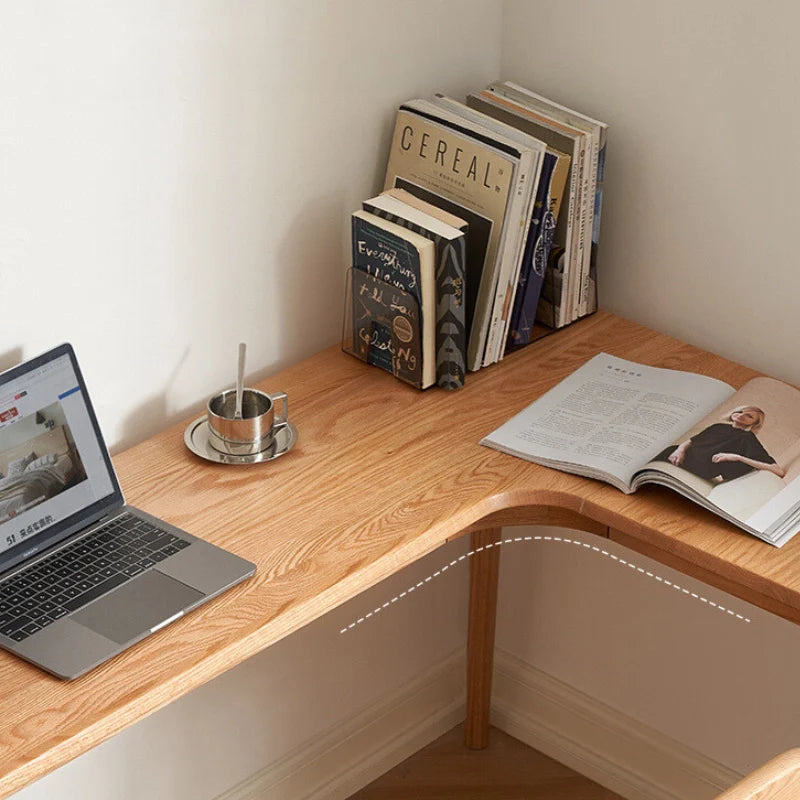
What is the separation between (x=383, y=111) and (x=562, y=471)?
0.55 meters

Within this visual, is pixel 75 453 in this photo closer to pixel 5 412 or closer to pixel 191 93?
pixel 5 412

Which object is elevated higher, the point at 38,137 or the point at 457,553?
the point at 38,137

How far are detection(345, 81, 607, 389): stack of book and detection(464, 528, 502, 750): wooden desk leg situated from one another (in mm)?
394

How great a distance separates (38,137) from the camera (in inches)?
54.1

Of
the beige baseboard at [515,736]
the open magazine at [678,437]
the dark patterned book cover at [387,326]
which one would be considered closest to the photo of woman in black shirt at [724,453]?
the open magazine at [678,437]

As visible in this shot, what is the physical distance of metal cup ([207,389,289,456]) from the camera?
156 centimetres

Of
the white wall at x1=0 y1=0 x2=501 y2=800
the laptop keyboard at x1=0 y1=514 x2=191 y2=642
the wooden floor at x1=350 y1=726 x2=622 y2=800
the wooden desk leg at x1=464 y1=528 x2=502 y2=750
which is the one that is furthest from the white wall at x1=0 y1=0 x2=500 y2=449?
the wooden floor at x1=350 y1=726 x2=622 y2=800

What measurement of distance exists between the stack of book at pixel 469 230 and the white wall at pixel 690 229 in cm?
7

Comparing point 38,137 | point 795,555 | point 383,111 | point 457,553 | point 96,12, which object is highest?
point 96,12

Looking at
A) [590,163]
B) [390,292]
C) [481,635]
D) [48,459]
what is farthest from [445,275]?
[481,635]

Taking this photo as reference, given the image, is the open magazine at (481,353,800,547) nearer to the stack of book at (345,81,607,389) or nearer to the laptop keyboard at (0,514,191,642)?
the stack of book at (345,81,607,389)

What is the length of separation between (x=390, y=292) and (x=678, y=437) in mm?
397

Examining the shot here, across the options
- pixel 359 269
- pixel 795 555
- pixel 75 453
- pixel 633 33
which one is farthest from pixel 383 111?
pixel 795 555

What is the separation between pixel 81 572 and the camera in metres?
1.36
